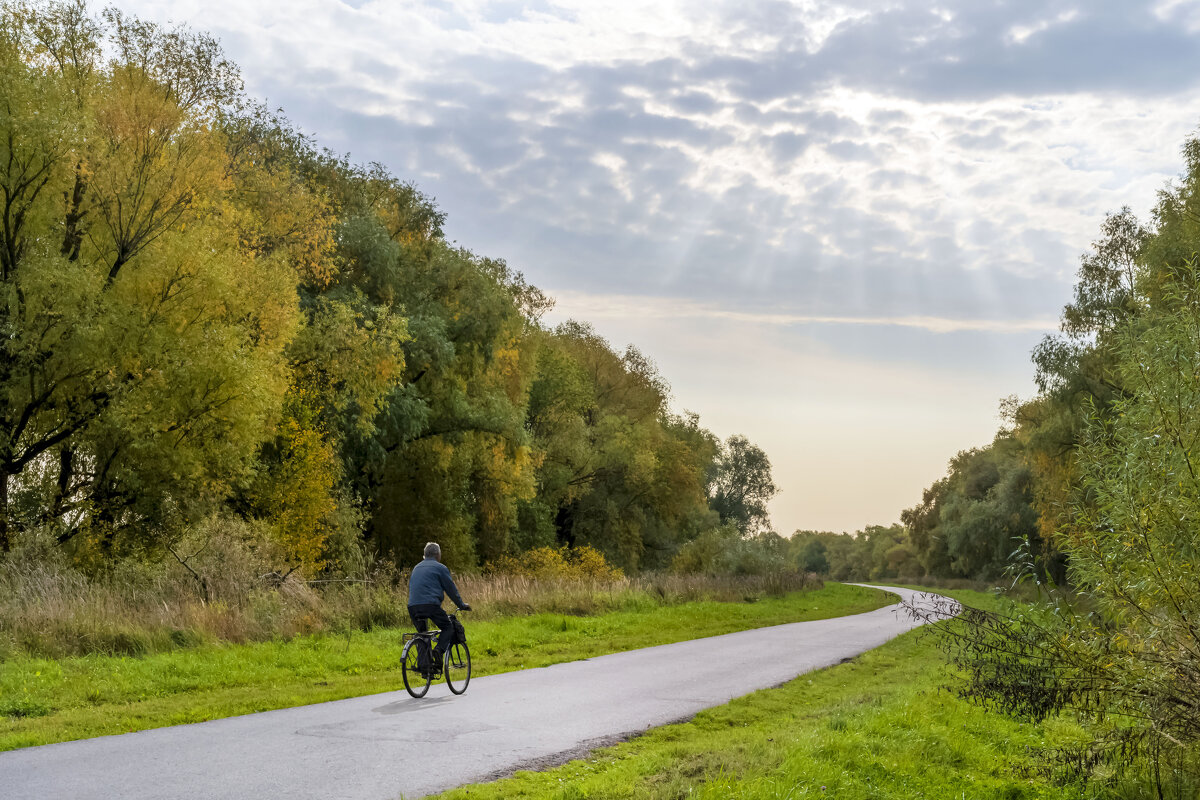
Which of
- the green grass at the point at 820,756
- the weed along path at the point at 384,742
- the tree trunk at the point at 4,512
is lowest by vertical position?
the green grass at the point at 820,756

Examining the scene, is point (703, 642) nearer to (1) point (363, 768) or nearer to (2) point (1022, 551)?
(2) point (1022, 551)

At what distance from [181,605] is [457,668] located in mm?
5957

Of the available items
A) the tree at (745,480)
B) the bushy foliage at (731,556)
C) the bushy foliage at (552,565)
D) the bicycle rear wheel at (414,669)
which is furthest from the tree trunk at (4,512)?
the tree at (745,480)

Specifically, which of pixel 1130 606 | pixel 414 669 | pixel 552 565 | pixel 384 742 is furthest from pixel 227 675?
pixel 552 565

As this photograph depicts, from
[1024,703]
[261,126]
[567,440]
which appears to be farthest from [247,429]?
[567,440]

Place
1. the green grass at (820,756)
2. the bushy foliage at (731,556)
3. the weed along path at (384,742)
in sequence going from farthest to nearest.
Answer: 1. the bushy foliage at (731,556)
2. the green grass at (820,756)
3. the weed along path at (384,742)

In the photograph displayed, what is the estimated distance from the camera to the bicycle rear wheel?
37.5 feet

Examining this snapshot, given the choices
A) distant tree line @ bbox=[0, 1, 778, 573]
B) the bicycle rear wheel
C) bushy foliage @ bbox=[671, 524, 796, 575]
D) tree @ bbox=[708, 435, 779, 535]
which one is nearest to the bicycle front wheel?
the bicycle rear wheel

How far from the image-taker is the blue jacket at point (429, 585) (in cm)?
1212

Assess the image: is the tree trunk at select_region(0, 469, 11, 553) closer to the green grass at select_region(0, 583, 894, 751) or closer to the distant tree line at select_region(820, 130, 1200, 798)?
the green grass at select_region(0, 583, 894, 751)

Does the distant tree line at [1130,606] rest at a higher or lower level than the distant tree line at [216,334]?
Answer: lower

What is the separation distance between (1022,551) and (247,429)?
18.3m

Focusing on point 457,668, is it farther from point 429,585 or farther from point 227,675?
point 227,675

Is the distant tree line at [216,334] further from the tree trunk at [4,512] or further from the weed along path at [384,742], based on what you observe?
the weed along path at [384,742]
